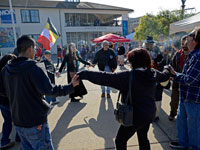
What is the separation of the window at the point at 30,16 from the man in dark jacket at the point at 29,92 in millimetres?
26606

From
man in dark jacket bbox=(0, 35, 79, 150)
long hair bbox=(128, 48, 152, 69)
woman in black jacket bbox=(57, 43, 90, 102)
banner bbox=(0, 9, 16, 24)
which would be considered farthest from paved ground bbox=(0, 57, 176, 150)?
banner bbox=(0, 9, 16, 24)

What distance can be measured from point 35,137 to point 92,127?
1952 mm

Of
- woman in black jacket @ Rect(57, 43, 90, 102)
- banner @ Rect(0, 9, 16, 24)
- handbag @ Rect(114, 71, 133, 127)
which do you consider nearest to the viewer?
handbag @ Rect(114, 71, 133, 127)

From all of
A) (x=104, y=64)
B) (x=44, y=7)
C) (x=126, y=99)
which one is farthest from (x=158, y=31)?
(x=126, y=99)

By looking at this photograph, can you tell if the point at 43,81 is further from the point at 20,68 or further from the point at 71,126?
the point at 71,126

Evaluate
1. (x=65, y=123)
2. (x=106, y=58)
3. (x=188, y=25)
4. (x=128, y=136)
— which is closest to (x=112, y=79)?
(x=128, y=136)

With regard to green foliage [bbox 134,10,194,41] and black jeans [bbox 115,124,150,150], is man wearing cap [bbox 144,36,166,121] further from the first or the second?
green foliage [bbox 134,10,194,41]

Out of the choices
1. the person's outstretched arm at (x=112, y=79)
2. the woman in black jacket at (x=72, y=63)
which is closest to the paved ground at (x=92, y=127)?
the woman in black jacket at (x=72, y=63)

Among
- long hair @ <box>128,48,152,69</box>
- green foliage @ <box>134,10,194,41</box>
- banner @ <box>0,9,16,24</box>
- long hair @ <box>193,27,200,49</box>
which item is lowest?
long hair @ <box>128,48,152,69</box>

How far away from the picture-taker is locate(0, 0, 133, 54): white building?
2459cm

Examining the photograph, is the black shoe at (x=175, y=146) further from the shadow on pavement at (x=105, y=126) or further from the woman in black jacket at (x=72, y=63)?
the woman in black jacket at (x=72, y=63)

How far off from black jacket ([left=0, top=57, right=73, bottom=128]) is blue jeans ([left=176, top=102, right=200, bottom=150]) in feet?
5.68

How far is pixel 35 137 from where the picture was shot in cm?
194

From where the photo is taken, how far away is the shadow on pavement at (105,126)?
323cm
